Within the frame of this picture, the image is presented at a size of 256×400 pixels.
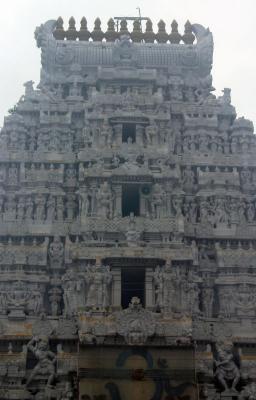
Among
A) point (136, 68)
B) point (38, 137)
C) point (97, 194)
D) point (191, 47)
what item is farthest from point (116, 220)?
point (191, 47)

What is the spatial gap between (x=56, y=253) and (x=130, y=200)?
4.87m

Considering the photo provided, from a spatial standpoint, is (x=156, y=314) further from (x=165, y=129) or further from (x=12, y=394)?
(x=165, y=129)

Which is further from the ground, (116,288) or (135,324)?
(116,288)

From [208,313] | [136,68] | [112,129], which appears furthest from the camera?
[136,68]

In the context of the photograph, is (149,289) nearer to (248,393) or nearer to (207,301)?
(207,301)

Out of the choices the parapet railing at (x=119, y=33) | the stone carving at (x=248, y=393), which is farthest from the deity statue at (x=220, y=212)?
the parapet railing at (x=119, y=33)

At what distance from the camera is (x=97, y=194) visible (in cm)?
2905

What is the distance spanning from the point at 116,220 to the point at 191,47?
13508mm

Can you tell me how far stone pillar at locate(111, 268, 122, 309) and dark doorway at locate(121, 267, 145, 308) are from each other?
364mm

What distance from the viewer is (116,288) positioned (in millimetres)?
26125

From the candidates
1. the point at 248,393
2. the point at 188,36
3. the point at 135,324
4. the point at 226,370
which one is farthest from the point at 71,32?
the point at 248,393

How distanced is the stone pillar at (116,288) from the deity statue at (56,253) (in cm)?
249

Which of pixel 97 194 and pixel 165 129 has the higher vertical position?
pixel 165 129

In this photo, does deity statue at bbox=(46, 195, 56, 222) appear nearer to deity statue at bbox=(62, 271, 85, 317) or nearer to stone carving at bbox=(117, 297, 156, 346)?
deity statue at bbox=(62, 271, 85, 317)
